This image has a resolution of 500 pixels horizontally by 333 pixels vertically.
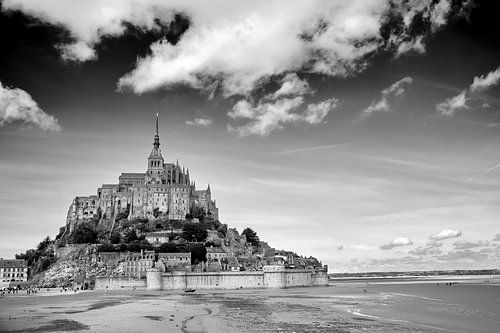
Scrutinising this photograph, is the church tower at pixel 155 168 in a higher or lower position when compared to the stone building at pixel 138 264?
higher

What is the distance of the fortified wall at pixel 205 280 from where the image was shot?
287 ft

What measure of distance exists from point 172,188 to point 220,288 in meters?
35.2

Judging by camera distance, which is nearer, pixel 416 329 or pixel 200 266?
pixel 416 329

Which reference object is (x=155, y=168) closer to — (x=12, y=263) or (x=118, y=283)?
(x=12, y=263)

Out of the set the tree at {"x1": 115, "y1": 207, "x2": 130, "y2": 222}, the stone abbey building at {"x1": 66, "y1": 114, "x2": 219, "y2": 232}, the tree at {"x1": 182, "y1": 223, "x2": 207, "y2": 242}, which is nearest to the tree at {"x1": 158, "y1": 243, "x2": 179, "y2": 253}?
the tree at {"x1": 182, "y1": 223, "x2": 207, "y2": 242}

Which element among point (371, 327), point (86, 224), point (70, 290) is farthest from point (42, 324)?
point (86, 224)

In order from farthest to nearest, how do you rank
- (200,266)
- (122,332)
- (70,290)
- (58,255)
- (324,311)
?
1. (58,255)
2. (200,266)
3. (70,290)
4. (324,311)
5. (122,332)

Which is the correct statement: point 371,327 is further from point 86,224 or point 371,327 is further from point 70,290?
→ point 86,224

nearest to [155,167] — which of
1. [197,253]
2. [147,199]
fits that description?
[147,199]

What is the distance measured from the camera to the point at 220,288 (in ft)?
293

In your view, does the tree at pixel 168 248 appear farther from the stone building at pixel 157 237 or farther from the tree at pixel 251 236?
the tree at pixel 251 236

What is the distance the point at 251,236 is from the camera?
125 meters

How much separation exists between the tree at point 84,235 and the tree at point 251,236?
36049 mm

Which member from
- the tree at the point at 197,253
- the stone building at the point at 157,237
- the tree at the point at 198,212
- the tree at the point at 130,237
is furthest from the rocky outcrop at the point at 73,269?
the tree at the point at 198,212
